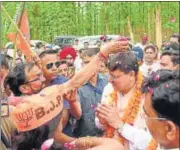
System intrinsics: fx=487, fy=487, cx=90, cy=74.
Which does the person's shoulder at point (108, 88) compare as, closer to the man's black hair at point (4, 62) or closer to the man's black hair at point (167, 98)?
the man's black hair at point (4, 62)

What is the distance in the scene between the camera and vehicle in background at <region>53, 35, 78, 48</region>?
213 cm

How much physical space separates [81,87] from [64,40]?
22 cm

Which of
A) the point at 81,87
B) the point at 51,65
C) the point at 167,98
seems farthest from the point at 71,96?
the point at 167,98

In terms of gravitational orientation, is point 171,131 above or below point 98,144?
above

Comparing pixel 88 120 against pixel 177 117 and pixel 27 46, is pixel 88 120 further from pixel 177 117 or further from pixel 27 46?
pixel 177 117

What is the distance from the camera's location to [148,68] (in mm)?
2055

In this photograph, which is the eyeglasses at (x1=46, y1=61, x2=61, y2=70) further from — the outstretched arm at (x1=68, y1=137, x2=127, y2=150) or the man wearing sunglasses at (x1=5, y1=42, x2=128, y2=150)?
the outstretched arm at (x1=68, y1=137, x2=127, y2=150)

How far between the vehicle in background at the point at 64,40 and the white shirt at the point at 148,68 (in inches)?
12.9

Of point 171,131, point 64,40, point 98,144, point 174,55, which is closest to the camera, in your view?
point 171,131

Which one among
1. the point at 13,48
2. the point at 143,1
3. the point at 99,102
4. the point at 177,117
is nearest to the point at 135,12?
the point at 143,1

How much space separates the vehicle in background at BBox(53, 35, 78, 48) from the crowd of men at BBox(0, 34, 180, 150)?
0.03m

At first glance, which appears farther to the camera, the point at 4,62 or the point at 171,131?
the point at 4,62

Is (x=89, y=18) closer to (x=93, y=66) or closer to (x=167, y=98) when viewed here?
(x=93, y=66)

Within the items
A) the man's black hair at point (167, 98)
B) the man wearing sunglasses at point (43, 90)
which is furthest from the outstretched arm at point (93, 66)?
the man's black hair at point (167, 98)
